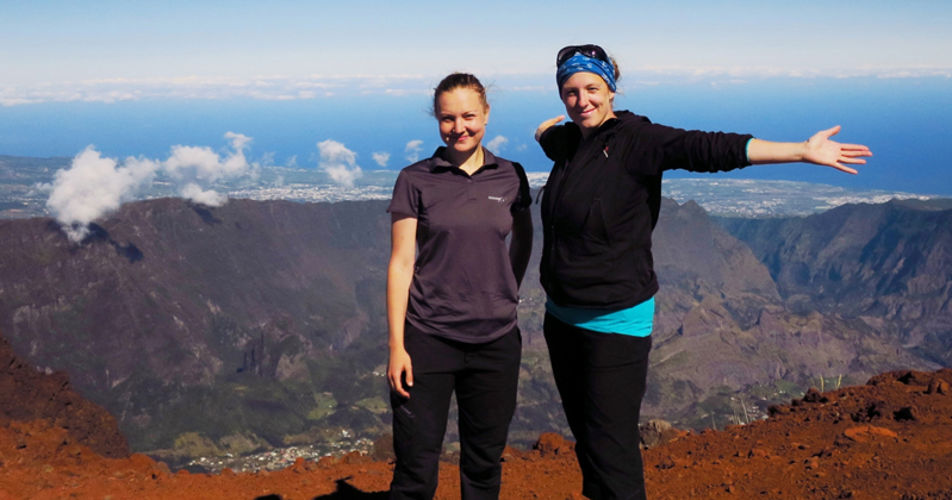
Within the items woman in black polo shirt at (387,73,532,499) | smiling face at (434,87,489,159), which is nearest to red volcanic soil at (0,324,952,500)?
woman in black polo shirt at (387,73,532,499)

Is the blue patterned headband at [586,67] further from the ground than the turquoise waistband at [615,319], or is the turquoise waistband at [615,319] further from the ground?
the blue patterned headband at [586,67]

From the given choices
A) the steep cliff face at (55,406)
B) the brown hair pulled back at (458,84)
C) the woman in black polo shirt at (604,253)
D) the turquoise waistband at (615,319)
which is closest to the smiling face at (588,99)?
the woman in black polo shirt at (604,253)

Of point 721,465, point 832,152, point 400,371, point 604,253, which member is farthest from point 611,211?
point 721,465

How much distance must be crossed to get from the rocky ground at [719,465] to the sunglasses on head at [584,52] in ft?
19.2

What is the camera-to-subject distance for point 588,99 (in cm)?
582

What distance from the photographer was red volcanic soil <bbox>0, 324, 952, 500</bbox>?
9523 millimetres

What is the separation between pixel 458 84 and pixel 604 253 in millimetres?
1614

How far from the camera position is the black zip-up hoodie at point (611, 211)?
222 inches

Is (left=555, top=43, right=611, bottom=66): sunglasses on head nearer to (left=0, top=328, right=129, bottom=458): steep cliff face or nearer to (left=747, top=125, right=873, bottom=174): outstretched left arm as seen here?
(left=747, top=125, right=873, bottom=174): outstretched left arm

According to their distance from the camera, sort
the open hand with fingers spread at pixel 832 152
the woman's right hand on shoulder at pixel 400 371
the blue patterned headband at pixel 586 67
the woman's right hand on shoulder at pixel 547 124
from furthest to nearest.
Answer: the woman's right hand on shoulder at pixel 547 124
the woman's right hand on shoulder at pixel 400 371
the blue patterned headband at pixel 586 67
the open hand with fingers spread at pixel 832 152

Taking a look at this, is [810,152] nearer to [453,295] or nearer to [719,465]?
[453,295]

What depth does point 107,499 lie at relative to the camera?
10.8 meters

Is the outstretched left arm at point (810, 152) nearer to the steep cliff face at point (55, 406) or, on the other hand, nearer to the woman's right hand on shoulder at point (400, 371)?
the woman's right hand on shoulder at point (400, 371)

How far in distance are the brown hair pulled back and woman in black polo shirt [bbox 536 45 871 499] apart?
62 centimetres
